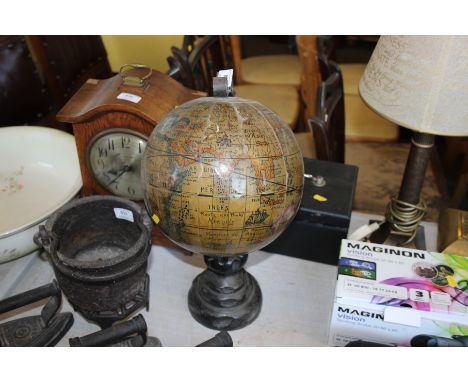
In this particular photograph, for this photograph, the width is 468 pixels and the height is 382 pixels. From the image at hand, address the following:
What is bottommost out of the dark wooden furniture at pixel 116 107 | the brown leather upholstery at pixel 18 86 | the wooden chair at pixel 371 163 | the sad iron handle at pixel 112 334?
the wooden chair at pixel 371 163

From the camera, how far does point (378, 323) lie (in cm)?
87

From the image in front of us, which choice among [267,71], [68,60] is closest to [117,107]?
[68,60]

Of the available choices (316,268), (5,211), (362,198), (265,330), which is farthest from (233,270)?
(362,198)

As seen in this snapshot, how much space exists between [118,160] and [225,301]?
43 cm

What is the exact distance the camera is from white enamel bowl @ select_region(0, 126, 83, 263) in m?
1.22

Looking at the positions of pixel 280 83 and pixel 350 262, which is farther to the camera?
pixel 280 83

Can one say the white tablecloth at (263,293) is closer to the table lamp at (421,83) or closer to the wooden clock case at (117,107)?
the wooden clock case at (117,107)

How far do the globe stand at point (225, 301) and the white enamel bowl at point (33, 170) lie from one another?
0.45 m

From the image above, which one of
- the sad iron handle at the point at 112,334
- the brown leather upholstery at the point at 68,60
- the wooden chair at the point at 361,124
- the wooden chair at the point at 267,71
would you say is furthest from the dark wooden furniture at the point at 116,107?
the wooden chair at the point at 267,71

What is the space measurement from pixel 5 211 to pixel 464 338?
114cm

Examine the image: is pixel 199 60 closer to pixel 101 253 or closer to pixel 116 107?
pixel 116 107

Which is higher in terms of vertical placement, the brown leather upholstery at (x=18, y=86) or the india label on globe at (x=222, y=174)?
the india label on globe at (x=222, y=174)

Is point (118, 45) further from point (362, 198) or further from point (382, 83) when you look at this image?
point (382, 83)

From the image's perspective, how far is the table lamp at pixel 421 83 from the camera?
0.80 meters
